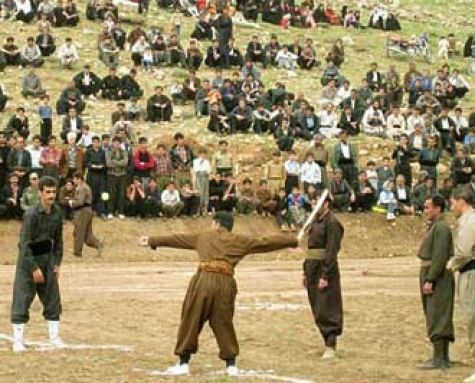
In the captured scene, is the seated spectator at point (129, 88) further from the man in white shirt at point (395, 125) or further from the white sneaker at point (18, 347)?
the white sneaker at point (18, 347)

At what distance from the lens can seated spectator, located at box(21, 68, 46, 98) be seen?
119ft

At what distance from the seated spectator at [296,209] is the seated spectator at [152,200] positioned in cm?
286

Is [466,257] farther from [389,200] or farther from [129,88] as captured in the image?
[129,88]

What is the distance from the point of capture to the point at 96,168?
3039 cm

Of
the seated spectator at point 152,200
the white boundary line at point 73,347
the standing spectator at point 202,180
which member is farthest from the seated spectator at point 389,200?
the white boundary line at point 73,347

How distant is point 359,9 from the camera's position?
57375 millimetres

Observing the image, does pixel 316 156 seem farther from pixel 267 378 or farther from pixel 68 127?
pixel 267 378

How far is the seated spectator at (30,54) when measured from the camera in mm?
38188

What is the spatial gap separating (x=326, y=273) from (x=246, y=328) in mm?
2599

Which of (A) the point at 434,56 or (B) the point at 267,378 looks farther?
(A) the point at 434,56

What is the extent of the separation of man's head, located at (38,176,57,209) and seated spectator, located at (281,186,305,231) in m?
16.4

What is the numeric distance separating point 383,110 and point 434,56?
13.6 meters

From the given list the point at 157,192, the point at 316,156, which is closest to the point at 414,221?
the point at 316,156

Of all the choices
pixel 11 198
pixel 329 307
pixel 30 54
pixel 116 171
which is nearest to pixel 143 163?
pixel 116 171
